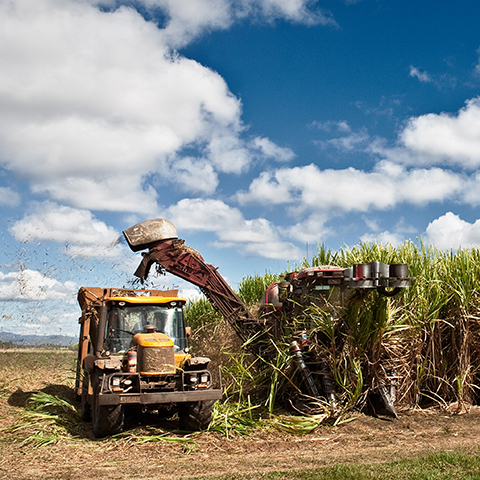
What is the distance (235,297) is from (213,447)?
3984mm

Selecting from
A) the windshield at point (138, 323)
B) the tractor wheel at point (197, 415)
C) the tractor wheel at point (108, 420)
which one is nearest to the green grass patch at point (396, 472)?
the tractor wheel at point (197, 415)

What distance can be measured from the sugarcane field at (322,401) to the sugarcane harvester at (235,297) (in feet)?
0.15

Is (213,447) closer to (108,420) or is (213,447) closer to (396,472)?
(108,420)

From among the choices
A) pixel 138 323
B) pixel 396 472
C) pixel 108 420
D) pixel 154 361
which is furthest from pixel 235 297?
pixel 396 472

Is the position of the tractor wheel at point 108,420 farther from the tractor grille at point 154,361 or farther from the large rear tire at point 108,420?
the tractor grille at point 154,361

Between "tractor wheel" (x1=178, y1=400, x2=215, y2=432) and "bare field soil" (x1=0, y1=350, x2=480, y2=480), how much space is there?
0.17 m

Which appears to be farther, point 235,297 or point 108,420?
point 235,297

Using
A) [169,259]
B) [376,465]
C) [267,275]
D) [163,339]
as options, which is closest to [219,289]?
[169,259]

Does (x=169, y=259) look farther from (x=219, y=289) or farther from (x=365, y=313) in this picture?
(x=365, y=313)

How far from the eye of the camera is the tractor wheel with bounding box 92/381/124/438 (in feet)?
26.1

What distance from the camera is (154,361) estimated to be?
27.1ft

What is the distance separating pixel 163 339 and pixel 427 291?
19.4ft

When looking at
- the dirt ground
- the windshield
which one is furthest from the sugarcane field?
the windshield

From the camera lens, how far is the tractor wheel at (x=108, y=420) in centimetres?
795
